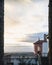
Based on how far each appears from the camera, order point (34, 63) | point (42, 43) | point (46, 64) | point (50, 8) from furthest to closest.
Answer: point (42, 43) → point (34, 63) → point (46, 64) → point (50, 8)

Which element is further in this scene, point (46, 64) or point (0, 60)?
point (46, 64)

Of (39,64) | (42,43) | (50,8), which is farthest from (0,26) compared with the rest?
(42,43)

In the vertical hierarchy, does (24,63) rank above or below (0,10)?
below

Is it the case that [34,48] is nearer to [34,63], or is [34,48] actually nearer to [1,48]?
[34,63]

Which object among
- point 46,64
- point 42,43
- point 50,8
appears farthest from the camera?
point 42,43

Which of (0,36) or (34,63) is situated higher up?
(0,36)

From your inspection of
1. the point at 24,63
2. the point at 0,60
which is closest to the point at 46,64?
the point at 24,63

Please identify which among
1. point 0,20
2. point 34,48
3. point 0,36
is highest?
point 0,20

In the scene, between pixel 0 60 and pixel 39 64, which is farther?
pixel 39 64

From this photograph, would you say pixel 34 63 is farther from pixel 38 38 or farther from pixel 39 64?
pixel 38 38
